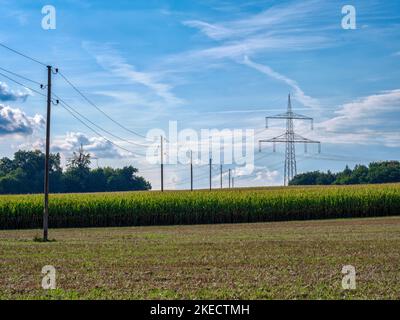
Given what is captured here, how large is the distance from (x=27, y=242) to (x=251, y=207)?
30.9 meters

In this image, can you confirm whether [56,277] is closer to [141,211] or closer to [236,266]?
[236,266]

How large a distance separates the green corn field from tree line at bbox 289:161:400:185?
58881 millimetres

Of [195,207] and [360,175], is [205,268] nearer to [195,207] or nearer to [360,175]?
[195,207]

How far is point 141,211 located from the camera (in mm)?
63344

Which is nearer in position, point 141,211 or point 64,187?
point 141,211

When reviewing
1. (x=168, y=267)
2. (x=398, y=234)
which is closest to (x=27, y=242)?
(x=168, y=267)

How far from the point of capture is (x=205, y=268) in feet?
77.7

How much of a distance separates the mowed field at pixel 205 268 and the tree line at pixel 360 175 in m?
95.5

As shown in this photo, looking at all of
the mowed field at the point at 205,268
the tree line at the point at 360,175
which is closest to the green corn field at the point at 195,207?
the mowed field at the point at 205,268

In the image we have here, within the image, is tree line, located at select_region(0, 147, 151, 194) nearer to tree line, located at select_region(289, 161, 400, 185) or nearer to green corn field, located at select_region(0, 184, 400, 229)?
tree line, located at select_region(289, 161, 400, 185)

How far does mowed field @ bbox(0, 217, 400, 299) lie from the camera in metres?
18.1

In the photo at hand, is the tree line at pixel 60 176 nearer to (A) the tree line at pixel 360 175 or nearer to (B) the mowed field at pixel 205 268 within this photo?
(A) the tree line at pixel 360 175

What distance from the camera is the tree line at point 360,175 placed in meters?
129

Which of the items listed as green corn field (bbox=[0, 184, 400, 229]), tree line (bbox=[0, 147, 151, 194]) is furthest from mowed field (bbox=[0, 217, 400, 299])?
tree line (bbox=[0, 147, 151, 194])
